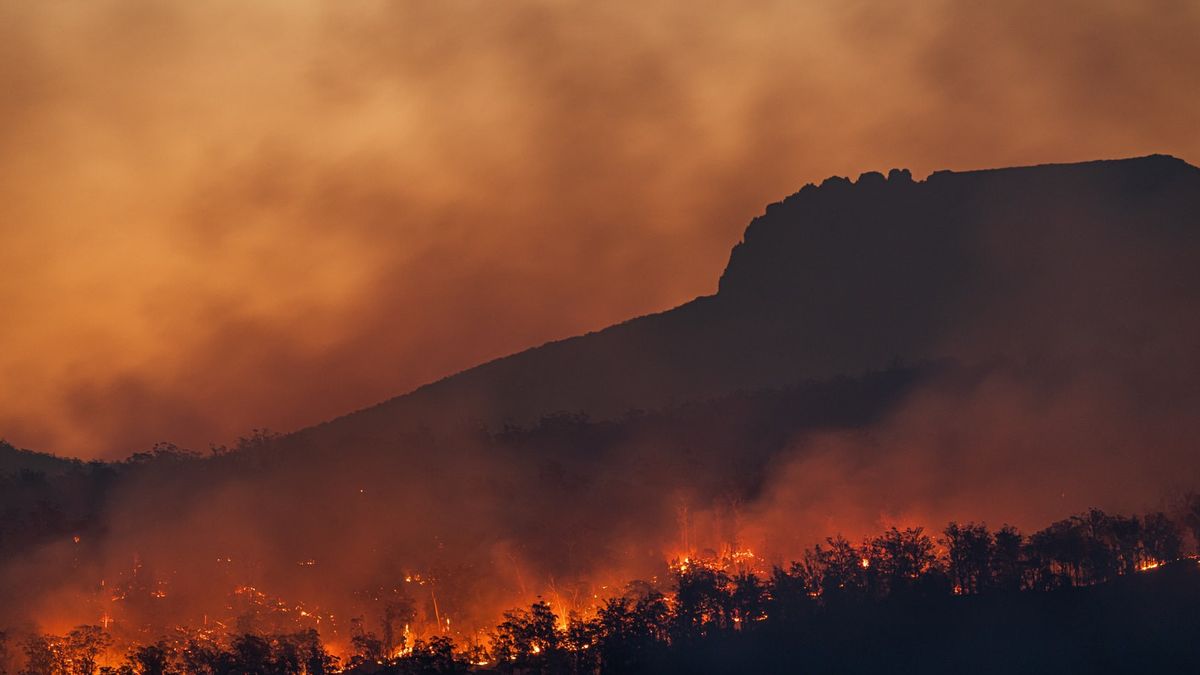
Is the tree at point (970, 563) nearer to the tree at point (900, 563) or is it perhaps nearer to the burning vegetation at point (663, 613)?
the burning vegetation at point (663, 613)

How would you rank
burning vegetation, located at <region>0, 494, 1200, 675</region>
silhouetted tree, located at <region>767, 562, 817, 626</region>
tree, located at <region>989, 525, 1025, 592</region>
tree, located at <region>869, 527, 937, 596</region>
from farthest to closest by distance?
tree, located at <region>989, 525, 1025, 592</region> → tree, located at <region>869, 527, 937, 596</region> → silhouetted tree, located at <region>767, 562, 817, 626</region> → burning vegetation, located at <region>0, 494, 1200, 675</region>

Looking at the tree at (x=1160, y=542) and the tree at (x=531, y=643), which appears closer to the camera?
the tree at (x=531, y=643)

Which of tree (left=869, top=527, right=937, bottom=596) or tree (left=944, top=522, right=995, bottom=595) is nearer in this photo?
tree (left=869, top=527, right=937, bottom=596)

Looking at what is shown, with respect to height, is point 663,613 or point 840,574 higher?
point 840,574

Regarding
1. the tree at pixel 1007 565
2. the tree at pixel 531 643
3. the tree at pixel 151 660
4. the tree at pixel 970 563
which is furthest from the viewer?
the tree at pixel 970 563

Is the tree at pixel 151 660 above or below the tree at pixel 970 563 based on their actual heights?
above

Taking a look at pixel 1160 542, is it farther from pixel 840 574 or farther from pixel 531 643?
pixel 531 643

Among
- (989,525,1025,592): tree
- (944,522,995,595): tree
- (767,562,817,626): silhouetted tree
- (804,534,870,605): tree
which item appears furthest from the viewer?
(944,522,995,595): tree

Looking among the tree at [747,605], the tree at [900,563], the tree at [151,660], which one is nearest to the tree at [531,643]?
the tree at [747,605]

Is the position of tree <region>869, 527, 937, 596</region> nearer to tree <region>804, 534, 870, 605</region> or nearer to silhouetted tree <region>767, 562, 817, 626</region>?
tree <region>804, 534, 870, 605</region>

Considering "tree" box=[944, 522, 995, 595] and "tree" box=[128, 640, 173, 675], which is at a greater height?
"tree" box=[128, 640, 173, 675]

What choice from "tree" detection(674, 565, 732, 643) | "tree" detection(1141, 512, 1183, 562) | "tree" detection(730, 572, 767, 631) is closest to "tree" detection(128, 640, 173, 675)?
"tree" detection(674, 565, 732, 643)

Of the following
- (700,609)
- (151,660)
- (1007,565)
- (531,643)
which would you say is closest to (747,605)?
(700,609)

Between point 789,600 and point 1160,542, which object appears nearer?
point 789,600
